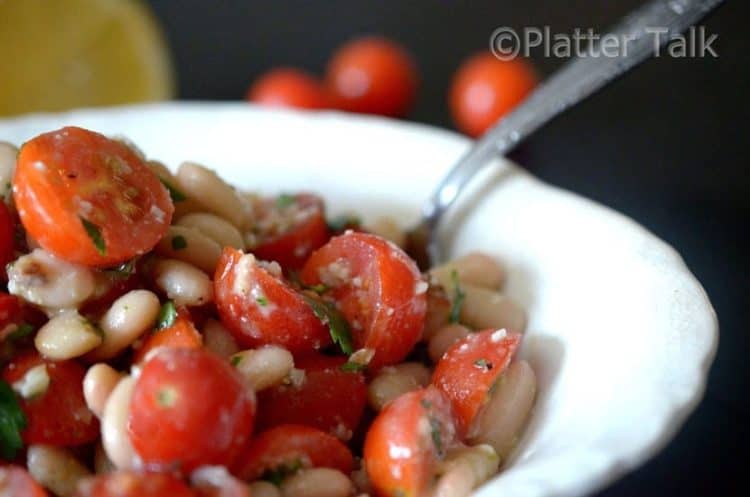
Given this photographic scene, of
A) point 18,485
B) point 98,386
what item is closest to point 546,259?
point 98,386

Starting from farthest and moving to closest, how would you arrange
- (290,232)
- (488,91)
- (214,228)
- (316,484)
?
(488,91)
(290,232)
(214,228)
(316,484)

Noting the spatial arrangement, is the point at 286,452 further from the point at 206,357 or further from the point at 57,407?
the point at 57,407

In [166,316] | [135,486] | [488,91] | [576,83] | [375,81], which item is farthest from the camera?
[375,81]

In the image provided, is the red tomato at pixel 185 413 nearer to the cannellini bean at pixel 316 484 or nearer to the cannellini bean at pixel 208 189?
the cannellini bean at pixel 316 484

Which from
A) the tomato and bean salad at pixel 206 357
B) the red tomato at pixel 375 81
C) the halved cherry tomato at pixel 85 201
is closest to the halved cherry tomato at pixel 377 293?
the tomato and bean salad at pixel 206 357

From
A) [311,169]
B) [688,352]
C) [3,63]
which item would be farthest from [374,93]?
[688,352]

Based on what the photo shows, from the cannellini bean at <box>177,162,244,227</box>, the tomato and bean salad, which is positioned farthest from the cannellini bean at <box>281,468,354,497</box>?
the cannellini bean at <box>177,162,244,227</box>
